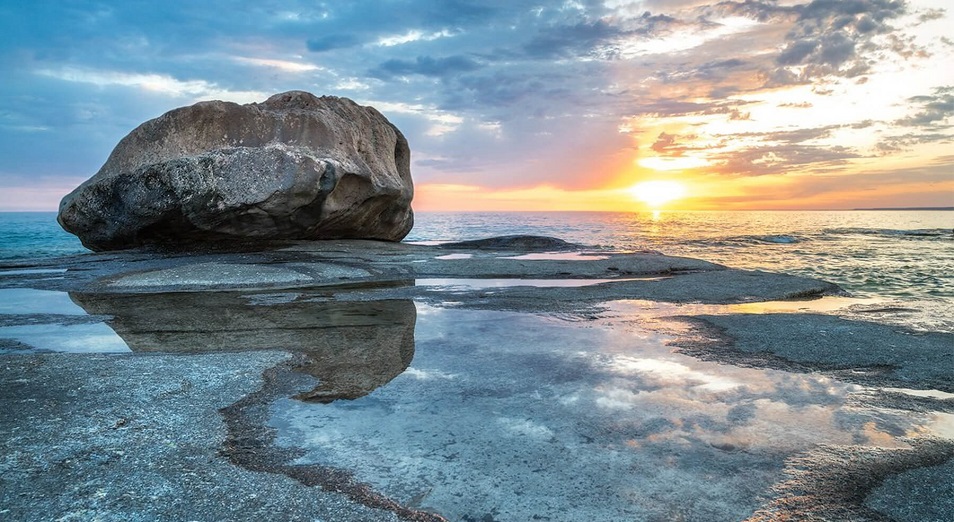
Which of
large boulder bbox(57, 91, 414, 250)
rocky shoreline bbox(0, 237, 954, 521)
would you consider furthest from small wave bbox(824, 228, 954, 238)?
→ large boulder bbox(57, 91, 414, 250)

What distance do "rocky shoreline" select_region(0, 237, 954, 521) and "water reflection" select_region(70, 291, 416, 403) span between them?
0.05m

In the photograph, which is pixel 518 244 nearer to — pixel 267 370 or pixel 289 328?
pixel 289 328

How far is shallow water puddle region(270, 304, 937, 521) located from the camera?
3.73m

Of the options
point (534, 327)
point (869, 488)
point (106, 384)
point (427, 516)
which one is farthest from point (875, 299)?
point (106, 384)

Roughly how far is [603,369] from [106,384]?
534cm

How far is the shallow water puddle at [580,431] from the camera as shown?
3732 mm

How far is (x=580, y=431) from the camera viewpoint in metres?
4.79

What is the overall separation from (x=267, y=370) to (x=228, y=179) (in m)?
13.7

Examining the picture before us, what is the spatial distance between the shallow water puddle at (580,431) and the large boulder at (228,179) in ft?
43.7

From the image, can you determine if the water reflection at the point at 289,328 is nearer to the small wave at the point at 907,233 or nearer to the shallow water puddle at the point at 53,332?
the shallow water puddle at the point at 53,332

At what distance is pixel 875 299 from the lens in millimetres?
13320

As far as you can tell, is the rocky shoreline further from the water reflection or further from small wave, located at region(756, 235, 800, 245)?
small wave, located at region(756, 235, 800, 245)

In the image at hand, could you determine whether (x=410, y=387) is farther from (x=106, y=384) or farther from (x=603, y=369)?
(x=106, y=384)

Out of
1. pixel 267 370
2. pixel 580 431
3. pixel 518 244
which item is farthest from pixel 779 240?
pixel 267 370
